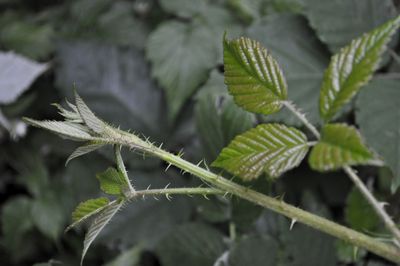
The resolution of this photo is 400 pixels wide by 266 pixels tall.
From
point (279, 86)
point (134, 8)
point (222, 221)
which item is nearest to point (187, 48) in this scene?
point (134, 8)

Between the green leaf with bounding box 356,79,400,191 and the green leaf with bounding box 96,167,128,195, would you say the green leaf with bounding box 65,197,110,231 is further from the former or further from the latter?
the green leaf with bounding box 356,79,400,191

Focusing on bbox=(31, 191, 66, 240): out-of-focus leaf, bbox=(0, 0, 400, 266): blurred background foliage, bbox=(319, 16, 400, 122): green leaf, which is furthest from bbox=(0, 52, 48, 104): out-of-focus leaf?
bbox=(319, 16, 400, 122): green leaf

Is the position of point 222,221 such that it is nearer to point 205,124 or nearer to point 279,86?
point 205,124

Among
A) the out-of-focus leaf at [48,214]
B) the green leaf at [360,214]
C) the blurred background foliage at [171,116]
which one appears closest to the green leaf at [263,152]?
the blurred background foliage at [171,116]

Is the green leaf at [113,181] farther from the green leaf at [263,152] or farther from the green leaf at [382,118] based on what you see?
the green leaf at [382,118]

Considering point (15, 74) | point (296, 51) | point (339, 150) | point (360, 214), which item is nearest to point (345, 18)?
point (296, 51)
